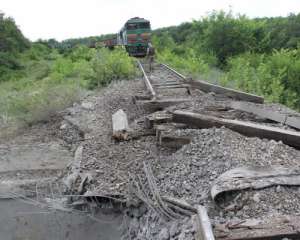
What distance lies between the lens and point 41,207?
173 inches

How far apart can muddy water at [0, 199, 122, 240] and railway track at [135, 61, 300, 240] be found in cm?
146

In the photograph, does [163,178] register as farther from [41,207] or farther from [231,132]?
[41,207]

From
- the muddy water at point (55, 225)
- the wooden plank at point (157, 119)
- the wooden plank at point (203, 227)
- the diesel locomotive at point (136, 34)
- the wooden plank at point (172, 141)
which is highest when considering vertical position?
the diesel locomotive at point (136, 34)

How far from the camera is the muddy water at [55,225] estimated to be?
400 centimetres

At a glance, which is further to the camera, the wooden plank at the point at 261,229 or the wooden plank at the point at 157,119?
the wooden plank at the point at 157,119

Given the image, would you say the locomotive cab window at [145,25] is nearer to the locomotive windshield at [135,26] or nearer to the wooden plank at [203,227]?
the locomotive windshield at [135,26]

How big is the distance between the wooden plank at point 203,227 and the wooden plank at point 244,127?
2.22 m

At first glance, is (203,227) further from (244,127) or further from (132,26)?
(132,26)

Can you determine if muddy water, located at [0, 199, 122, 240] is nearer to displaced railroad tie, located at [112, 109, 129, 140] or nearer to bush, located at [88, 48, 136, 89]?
displaced railroad tie, located at [112, 109, 129, 140]

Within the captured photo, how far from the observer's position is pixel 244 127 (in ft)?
16.1

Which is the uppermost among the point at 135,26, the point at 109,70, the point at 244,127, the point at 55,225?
the point at 135,26

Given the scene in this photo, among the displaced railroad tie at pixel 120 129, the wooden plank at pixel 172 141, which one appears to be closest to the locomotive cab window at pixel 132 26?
the displaced railroad tie at pixel 120 129

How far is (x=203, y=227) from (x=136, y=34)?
23.3 m

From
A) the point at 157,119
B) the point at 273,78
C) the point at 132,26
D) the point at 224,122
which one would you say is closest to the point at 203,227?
the point at 224,122
